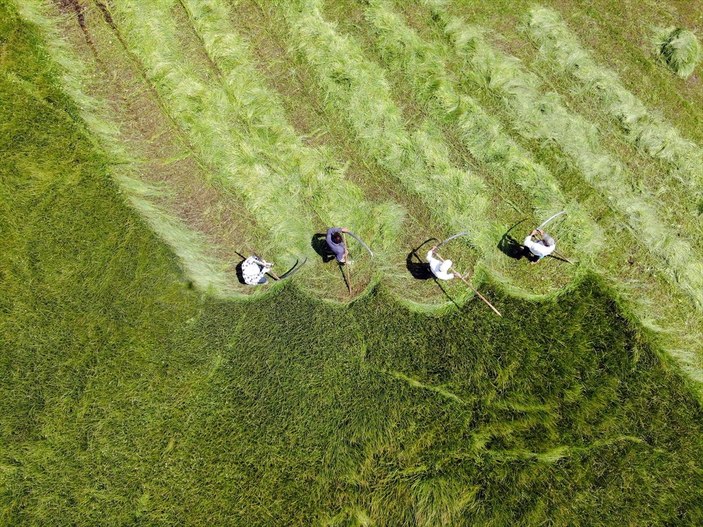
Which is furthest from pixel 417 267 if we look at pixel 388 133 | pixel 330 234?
pixel 388 133

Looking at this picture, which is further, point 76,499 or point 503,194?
point 503,194

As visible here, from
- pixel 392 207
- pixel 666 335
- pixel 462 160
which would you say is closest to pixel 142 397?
pixel 392 207

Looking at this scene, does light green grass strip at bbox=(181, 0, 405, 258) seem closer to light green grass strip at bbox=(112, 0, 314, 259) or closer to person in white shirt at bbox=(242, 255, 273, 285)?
light green grass strip at bbox=(112, 0, 314, 259)

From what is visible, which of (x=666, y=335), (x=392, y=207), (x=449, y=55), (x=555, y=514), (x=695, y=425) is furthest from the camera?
(x=449, y=55)

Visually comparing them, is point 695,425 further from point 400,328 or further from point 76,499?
point 76,499

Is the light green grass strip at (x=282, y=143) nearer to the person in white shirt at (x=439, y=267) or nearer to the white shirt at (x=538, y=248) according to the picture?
the person in white shirt at (x=439, y=267)

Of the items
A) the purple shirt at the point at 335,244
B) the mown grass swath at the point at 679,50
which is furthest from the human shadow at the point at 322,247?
the mown grass swath at the point at 679,50

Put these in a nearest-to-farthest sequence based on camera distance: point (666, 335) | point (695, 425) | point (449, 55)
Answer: point (695, 425) < point (666, 335) < point (449, 55)
